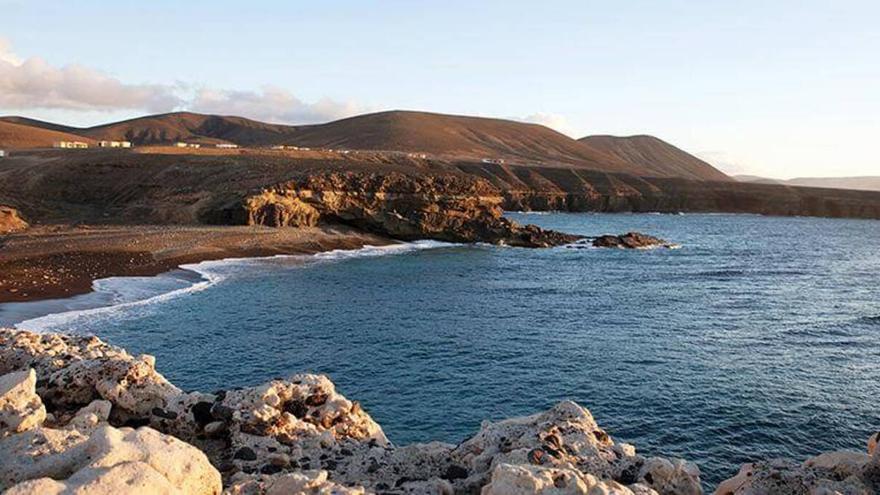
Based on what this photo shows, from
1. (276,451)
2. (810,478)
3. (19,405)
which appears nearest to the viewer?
(810,478)

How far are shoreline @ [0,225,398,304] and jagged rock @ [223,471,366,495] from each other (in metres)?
38.0

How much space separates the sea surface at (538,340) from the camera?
24766 mm

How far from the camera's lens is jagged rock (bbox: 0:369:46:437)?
441 inches

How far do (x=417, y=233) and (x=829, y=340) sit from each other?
56.8 meters

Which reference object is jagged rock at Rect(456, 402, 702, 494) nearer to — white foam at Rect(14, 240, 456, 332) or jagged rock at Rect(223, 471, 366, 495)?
jagged rock at Rect(223, 471, 366, 495)

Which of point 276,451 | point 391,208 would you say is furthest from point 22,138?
point 276,451

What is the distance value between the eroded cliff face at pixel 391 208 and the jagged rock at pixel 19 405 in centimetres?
6878

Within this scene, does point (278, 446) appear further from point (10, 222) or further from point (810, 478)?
point (10, 222)

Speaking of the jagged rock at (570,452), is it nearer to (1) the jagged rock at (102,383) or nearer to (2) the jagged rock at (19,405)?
(1) the jagged rock at (102,383)

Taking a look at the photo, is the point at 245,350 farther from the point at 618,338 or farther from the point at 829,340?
the point at 829,340

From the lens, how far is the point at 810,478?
1127 centimetres

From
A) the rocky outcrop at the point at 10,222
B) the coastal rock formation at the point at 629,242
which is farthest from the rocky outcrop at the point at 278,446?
the coastal rock formation at the point at 629,242

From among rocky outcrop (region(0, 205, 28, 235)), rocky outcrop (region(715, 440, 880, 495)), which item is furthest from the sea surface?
rocky outcrop (region(0, 205, 28, 235))

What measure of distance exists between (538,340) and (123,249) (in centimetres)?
4120
